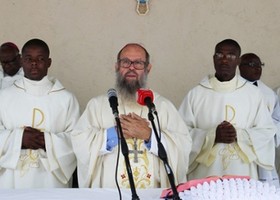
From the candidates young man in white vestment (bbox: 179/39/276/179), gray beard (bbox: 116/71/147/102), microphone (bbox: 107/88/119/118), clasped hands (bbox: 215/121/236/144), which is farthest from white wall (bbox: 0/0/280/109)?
microphone (bbox: 107/88/119/118)

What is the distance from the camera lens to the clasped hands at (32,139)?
15.8 feet

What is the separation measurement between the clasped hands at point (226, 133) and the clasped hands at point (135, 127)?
114cm

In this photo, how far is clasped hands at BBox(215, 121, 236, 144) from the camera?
5.12m

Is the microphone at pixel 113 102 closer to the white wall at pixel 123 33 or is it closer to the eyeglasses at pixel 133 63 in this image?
the eyeglasses at pixel 133 63

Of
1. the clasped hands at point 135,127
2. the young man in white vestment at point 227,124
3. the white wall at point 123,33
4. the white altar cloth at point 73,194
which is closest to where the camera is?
the white altar cloth at point 73,194

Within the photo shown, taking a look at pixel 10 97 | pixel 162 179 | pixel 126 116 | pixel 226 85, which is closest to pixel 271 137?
pixel 226 85

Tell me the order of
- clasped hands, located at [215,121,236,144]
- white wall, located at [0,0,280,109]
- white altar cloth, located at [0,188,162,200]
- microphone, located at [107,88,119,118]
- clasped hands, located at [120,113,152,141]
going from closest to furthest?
microphone, located at [107,88,119,118] < white altar cloth, located at [0,188,162,200] < clasped hands, located at [120,113,152,141] < clasped hands, located at [215,121,236,144] < white wall, located at [0,0,280,109]

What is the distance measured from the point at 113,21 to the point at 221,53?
242 centimetres

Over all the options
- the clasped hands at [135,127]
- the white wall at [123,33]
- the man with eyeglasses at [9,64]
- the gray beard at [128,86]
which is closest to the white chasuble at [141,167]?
the clasped hands at [135,127]

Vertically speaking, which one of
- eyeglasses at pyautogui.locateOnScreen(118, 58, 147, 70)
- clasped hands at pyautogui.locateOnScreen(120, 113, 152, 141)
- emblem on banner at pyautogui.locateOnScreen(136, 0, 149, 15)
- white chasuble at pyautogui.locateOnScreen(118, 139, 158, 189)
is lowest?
white chasuble at pyautogui.locateOnScreen(118, 139, 158, 189)

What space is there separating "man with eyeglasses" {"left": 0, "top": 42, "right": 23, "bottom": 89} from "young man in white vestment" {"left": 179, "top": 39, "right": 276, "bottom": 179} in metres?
1.91

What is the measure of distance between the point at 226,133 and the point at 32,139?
1631mm

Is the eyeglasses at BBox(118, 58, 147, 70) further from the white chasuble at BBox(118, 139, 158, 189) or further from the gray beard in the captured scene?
the white chasuble at BBox(118, 139, 158, 189)

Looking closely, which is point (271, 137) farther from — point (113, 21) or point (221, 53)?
point (113, 21)
